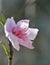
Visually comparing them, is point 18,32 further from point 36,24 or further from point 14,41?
point 36,24

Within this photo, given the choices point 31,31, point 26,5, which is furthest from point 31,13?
point 31,31

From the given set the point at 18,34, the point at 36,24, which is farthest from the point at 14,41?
the point at 36,24

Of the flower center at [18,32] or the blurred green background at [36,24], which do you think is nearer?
the flower center at [18,32]

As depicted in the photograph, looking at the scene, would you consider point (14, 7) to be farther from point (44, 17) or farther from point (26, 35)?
point (26, 35)

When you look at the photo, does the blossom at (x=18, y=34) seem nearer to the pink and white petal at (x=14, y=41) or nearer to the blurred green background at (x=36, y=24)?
the pink and white petal at (x=14, y=41)

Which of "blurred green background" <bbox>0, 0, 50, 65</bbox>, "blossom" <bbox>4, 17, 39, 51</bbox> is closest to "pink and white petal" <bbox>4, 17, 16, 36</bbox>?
"blossom" <bbox>4, 17, 39, 51</bbox>

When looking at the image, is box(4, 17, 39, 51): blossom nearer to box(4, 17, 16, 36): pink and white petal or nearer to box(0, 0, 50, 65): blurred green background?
box(4, 17, 16, 36): pink and white petal

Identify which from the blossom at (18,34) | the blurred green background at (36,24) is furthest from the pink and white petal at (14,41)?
the blurred green background at (36,24)
